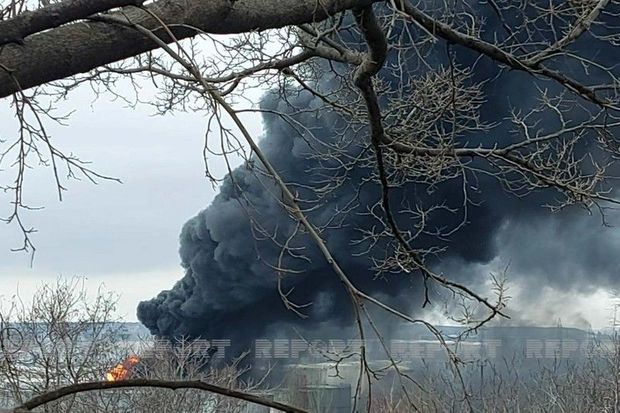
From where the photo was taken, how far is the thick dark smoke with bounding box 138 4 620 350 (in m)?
7.54

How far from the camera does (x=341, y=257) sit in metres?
7.86

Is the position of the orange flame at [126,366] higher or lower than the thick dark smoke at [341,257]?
lower

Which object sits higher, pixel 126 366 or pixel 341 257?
pixel 341 257

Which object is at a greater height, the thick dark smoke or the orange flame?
the thick dark smoke

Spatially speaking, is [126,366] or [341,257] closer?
[126,366]

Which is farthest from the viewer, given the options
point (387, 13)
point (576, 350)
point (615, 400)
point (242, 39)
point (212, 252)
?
point (212, 252)

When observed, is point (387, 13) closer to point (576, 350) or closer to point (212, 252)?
point (576, 350)

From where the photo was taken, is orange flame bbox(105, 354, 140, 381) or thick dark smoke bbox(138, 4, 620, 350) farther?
thick dark smoke bbox(138, 4, 620, 350)

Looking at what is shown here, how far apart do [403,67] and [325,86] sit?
0.72 m

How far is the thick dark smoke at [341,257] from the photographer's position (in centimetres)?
754

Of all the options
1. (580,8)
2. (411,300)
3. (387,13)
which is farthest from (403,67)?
(411,300)

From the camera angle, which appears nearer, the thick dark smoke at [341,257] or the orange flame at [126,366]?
the orange flame at [126,366]

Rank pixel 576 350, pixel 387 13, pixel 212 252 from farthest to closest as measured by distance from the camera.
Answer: pixel 212 252 < pixel 576 350 < pixel 387 13

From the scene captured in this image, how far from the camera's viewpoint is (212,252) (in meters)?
8.83
